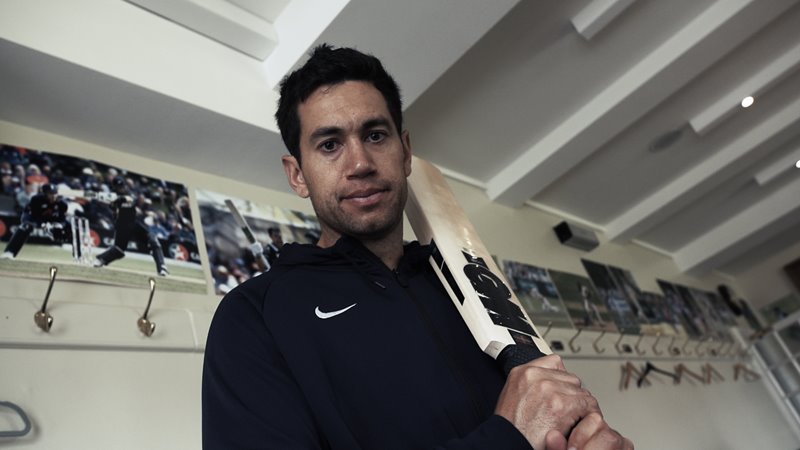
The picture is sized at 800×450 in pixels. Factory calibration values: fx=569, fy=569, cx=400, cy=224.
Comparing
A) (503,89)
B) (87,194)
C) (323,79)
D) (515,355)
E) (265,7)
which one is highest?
(265,7)

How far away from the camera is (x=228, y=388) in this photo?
82 centimetres

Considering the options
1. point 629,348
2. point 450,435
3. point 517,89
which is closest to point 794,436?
point 629,348

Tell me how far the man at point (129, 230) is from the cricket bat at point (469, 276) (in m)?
0.93

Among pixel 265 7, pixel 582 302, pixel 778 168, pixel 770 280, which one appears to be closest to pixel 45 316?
pixel 265 7

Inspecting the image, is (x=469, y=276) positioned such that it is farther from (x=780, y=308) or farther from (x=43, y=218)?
(x=780, y=308)

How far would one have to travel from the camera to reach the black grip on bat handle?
0.92 meters

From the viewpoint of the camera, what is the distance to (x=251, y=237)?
213 cm

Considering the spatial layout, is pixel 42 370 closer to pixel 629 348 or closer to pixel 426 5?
pixel 426 5

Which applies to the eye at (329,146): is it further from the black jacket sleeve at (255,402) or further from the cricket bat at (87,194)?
the cricket bat at (87,194)

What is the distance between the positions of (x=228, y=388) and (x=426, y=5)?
5.24 ft

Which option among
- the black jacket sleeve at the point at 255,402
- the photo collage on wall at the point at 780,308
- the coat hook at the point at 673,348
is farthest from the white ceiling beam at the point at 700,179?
the black jacket sleeve at the point at 255,402

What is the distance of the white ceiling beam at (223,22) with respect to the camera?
1994mm

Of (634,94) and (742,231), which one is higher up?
(634,94)

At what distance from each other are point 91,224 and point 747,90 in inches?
142
